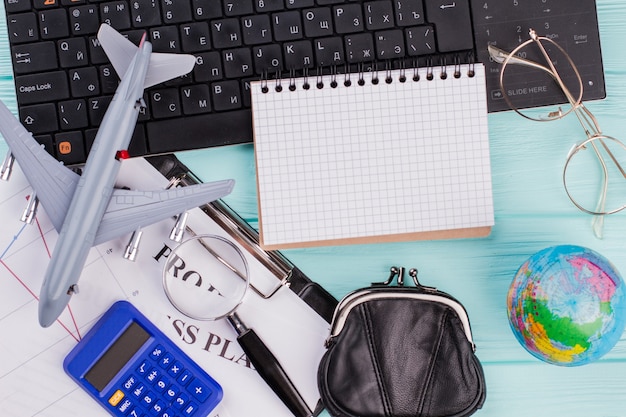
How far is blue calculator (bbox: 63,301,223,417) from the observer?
70cm

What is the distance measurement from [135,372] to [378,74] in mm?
406

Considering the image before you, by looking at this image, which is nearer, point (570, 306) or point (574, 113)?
point (570, 306)

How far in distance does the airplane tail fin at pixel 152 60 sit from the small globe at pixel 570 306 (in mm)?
406

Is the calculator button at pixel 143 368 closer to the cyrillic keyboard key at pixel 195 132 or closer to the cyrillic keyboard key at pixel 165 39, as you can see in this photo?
the cyrillic keyboard key at pixel 195 132

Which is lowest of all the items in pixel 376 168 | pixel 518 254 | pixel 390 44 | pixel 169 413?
pixel 169 413

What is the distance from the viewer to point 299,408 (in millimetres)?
715

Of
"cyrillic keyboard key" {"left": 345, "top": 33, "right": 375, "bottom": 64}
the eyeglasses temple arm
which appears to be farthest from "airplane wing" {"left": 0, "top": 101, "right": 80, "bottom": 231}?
the eyeglasses temple arm

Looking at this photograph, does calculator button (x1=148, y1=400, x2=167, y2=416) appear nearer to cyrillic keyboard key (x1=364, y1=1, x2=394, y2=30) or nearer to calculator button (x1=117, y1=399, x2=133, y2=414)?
calculator button (x1=117, y1=399, x2=133, y2=414)

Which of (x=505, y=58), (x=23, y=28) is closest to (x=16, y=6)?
(x=23, y=28)

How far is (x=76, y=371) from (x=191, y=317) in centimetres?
13

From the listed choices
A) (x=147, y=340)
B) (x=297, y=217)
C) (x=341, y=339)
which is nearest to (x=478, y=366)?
(x=341, y=339)

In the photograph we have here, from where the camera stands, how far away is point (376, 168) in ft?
2.33

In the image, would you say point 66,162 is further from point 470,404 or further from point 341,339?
point 470,404

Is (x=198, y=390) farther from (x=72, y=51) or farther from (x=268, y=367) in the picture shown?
(x=72, y=51)
